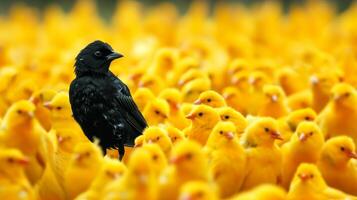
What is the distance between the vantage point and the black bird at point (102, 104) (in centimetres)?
661

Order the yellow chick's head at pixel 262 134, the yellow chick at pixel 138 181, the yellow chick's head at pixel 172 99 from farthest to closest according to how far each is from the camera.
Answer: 1. the yellow chick's head at pixel 172 99
2. the yellow chick's head at pixel 262 134
3. the yellow chick at pixel 138 181

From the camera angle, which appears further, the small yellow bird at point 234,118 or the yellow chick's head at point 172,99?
the yellow chick's head at point 172,99

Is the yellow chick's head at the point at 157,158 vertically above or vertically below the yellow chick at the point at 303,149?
below

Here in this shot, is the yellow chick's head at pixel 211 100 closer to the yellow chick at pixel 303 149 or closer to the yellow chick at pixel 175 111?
the yellow chick at pixel 175 111

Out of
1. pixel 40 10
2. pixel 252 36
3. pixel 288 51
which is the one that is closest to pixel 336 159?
pixel 288 51

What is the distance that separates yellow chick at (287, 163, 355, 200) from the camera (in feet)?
18.8

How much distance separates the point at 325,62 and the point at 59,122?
399 cm

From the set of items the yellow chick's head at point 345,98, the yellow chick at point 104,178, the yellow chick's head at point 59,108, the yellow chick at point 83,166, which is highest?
the yellow chick's head at point 345,98

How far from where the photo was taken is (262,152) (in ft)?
20.8

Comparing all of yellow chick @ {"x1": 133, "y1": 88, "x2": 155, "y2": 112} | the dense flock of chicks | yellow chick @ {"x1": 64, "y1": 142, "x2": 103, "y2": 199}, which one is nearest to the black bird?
the dense flock of chicks

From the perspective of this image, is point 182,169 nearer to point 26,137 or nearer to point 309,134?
point 26,137

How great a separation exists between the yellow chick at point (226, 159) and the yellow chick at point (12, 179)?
120 cm

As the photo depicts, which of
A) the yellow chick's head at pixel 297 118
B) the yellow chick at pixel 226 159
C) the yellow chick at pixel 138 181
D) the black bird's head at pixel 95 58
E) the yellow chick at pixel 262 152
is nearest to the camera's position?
the yellow chick at pixel 138 181

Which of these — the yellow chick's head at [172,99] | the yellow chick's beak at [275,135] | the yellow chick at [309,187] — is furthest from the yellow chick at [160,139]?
the yellow chick's head at [172,99]
